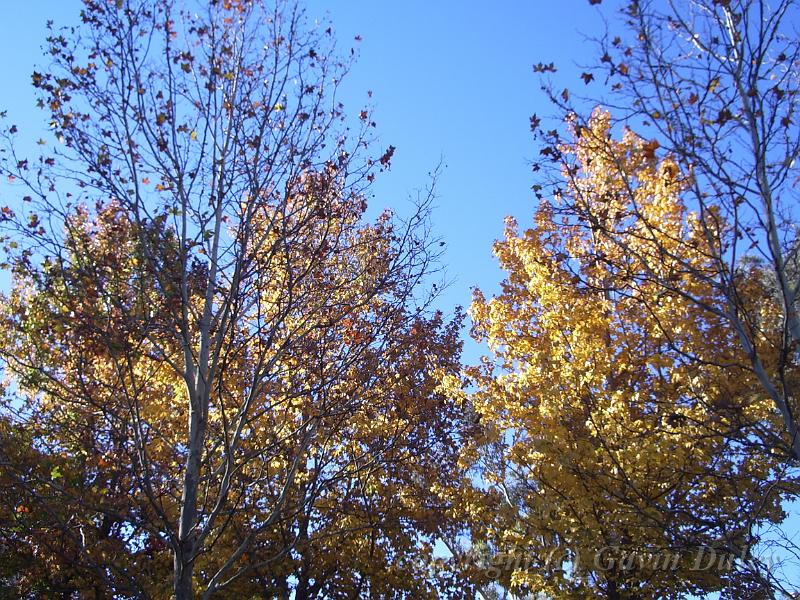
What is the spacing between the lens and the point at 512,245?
34.3 feet

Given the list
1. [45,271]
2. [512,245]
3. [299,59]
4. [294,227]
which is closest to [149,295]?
[45,271]

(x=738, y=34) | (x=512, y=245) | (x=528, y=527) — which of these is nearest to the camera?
(x=738, y=34)

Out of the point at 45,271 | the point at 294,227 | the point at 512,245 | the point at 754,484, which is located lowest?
the point at 45,271

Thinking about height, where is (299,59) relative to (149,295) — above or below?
above

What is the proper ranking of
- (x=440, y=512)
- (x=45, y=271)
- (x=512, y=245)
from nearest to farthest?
(x=45, y=271), (x=440, y=512), (x=512, y=245)

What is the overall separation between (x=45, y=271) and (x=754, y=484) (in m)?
7.99

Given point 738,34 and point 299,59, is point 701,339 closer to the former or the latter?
point 738,34

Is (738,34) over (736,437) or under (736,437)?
over

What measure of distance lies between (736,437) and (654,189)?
5303mm

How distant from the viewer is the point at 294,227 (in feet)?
20.2

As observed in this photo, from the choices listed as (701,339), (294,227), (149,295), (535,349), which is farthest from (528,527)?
(149,295)

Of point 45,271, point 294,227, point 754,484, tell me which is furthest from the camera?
point 754,484

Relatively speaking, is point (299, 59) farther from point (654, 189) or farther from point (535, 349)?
point (654, 189)

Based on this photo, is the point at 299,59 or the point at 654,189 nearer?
the point at 299,59
